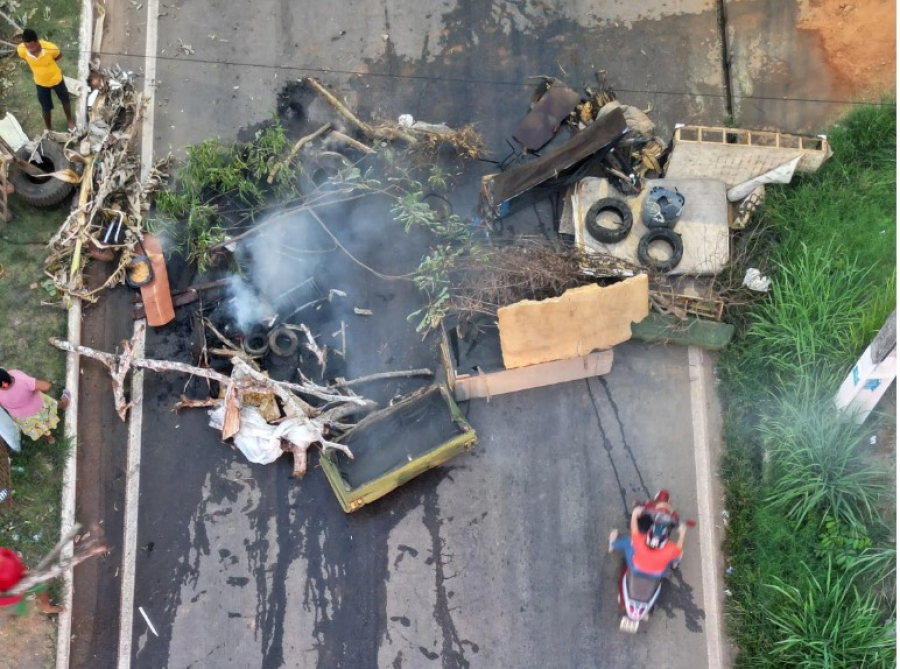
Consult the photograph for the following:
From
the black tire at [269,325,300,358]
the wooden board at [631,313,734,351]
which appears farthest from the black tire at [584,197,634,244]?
the black tire at [269,325,300,358]

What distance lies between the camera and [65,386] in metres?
9.62

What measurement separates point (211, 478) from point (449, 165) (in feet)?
17.3

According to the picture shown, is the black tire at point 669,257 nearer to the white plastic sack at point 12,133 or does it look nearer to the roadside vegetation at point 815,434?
the roadside vegetation at point 815,434

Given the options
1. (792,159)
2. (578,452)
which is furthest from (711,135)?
(578,452)

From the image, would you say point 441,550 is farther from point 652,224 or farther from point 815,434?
point 652,224

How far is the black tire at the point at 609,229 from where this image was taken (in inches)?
385

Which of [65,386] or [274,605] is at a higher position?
[65,386]

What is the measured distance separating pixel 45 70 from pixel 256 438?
5.50 meters

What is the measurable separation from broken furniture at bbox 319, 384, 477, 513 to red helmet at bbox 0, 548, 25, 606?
332 centimetres

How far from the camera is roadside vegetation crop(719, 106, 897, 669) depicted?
324 inches

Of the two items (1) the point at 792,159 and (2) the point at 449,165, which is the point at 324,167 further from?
(1) the point at 792,159

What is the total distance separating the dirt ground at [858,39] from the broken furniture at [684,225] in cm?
276

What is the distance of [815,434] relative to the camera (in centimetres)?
870

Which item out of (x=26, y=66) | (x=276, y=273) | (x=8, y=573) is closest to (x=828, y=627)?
(x=276, y=273)
